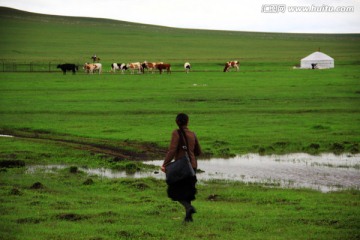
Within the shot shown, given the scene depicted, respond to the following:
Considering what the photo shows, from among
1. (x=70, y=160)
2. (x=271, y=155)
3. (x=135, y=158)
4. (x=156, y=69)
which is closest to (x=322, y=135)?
(x=271, y=155)

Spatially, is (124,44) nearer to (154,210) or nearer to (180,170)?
(154,210)

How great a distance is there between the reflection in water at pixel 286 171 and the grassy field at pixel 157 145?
755 mm

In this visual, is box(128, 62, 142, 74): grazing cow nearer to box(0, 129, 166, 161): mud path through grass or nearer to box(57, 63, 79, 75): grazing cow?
box(57, 63, 79, 75): grazing cow

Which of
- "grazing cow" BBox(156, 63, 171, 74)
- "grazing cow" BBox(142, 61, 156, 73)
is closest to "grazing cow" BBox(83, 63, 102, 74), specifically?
"grazing cow" BBox(142, 61, 156, 73)

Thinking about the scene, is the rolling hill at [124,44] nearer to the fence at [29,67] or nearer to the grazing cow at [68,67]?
the fence at [29,67]

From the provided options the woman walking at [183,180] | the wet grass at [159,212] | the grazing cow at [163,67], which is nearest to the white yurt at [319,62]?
the grazing cow at [163,67]

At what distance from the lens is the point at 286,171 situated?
53.8ft

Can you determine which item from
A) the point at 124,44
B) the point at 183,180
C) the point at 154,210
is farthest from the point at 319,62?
the point at 183,180

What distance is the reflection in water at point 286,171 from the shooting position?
14789mm

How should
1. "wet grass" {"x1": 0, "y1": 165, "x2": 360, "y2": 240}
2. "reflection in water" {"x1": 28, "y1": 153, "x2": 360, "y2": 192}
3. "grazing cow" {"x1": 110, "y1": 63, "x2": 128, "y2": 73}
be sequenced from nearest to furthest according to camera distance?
"wet grass" {"x1": 0, "y1": 165, "x2": 360, "y2": 240}
"reflection in water" {"x1": 28, "y1": 153, "x2": 360, "y2": 192}
"grazing cow" {"x1": 110, "y1": 63, "x2": 128, "y2": 73}

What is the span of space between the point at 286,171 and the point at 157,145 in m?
5.70

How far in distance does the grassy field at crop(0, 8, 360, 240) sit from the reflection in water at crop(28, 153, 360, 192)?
755 millimetres

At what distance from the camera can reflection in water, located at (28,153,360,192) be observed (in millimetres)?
14789

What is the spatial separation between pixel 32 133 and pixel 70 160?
6579 mm
